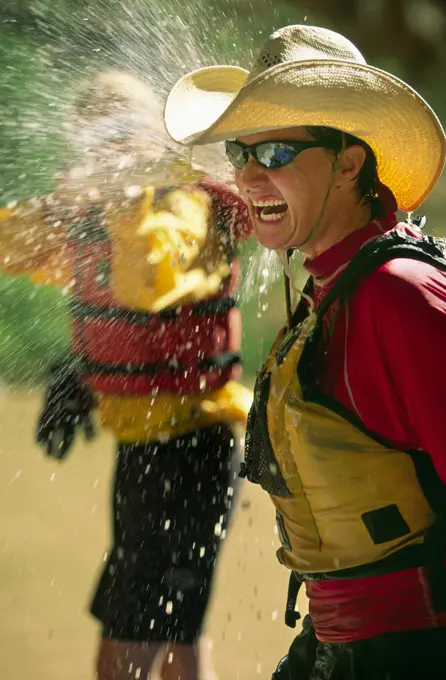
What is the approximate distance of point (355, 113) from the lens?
6.68ft

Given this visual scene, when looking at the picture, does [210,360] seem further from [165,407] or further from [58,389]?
[58,389]

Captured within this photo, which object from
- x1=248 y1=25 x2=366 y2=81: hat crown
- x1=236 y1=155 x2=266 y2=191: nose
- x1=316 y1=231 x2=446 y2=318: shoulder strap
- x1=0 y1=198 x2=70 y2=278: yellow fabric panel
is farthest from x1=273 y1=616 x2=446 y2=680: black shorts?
x1=0 y1=198 x2=70 y2=278: yellow fabric panel

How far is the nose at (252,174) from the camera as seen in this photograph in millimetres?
2066

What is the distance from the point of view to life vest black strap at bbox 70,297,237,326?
117 inches

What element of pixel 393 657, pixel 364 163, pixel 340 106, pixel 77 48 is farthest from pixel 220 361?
pixel 77 48

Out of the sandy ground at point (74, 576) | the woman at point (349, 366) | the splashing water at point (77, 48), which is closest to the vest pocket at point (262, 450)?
the woman at point (349, 366)

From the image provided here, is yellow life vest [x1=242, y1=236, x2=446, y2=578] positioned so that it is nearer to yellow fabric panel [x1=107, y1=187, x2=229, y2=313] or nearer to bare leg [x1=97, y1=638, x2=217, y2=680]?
yellow fabric panel [x1=107, y1=187, x2=229, y2=313]

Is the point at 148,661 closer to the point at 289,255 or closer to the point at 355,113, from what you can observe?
the point at 289,255

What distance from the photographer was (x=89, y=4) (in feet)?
26.3

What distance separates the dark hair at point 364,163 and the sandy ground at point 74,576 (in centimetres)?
190

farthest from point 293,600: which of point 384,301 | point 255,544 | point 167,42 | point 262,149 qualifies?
point 167,42

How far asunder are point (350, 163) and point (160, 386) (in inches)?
45.1

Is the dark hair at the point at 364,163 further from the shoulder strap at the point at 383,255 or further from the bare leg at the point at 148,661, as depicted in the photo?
the bare leg at the point at 148,661

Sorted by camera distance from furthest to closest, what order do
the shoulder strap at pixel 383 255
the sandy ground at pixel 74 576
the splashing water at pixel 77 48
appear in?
the splashing water at pixel 77 48 → the sandy ground at pixel 74 576 → the shoulder strap at pixel 383 255
